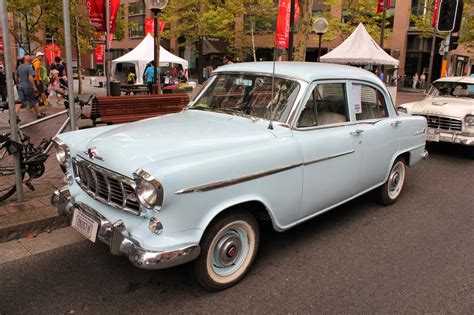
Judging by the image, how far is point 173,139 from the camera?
3363 mm

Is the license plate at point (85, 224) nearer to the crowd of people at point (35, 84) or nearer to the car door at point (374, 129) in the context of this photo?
the car door at point (374, 129)

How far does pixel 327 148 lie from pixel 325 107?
0.49 m

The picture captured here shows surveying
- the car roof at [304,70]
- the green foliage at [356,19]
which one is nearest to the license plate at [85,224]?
the car roof at [304,70]

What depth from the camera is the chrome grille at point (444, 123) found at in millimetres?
8219

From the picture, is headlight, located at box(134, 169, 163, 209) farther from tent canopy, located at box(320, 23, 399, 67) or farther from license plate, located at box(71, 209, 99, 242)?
tent canopy, located at box(320, 23, 399, 67)

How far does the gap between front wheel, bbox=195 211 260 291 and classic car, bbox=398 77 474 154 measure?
586 cm

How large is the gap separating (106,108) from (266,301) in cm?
581

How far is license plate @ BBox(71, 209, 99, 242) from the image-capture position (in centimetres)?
310

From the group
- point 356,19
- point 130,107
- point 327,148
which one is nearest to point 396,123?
point 327,148

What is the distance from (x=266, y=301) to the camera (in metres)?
3.22

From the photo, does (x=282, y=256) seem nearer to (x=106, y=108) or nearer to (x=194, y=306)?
(x=194, y=306)

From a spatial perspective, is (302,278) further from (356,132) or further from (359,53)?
(359,53)

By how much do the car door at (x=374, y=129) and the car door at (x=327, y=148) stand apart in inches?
6.0

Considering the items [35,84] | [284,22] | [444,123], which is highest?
[284,22]
